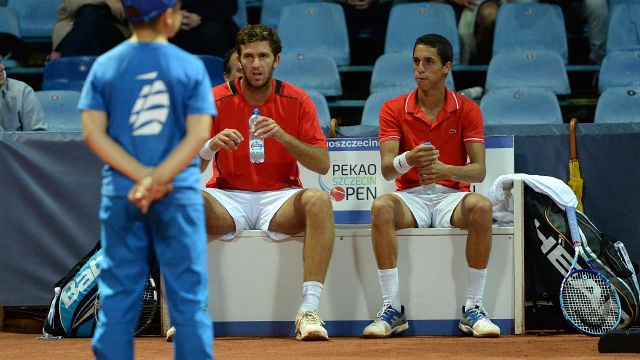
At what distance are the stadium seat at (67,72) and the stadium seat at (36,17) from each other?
1.35 m

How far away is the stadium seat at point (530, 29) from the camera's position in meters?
8.60

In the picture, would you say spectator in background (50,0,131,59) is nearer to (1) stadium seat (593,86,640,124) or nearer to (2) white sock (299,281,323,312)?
(1) stadium seat (593,86,640,124)

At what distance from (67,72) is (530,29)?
4.13 meters

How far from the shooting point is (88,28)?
8734 mm

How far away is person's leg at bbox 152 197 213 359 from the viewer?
297 centimetres

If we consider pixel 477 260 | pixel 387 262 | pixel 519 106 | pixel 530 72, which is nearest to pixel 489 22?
pixel 530 72

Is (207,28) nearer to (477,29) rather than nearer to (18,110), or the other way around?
(18,110)

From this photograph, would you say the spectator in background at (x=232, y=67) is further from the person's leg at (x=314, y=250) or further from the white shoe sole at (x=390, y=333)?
the white shoe sole at (x=390, y=333)

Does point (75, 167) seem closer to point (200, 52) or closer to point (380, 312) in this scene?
point (380, 312)

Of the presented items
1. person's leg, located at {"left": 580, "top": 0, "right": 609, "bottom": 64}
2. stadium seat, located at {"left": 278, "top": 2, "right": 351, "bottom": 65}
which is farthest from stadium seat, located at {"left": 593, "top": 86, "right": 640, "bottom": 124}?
stadium seat, located at {"left": 278, "top": 2, "right": 351, "bottom": 65}

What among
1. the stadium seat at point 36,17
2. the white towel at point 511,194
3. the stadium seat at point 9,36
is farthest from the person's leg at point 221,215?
the stadium seat at point 36,17

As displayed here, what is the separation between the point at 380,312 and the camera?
209 inches

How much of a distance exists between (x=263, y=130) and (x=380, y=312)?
1232 millimetres

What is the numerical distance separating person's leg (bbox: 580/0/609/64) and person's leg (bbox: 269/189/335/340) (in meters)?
4.53
